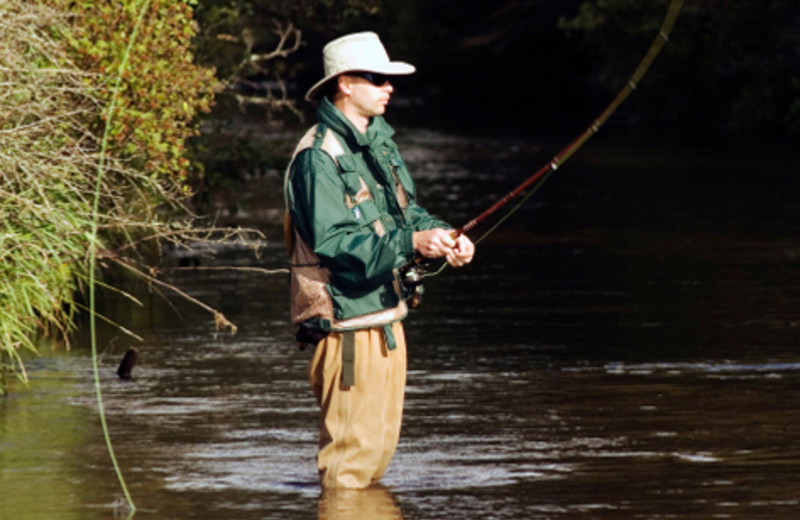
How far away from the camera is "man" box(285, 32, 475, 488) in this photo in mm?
6816

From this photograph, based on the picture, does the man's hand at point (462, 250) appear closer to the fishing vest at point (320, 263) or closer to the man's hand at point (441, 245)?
the man's hand at point (441, 245)

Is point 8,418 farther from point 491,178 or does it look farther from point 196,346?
point 491,178

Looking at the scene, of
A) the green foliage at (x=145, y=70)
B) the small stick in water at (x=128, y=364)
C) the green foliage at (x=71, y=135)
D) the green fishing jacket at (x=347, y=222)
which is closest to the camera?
the green fishing jacket at (x=347, y=222)

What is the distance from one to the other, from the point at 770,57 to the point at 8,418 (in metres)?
31.7

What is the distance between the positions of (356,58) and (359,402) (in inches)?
47.2

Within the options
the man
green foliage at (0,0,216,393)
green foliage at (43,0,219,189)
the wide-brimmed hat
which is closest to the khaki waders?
the man

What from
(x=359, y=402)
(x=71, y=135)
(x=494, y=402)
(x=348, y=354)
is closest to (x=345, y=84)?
(x=348, y=354)

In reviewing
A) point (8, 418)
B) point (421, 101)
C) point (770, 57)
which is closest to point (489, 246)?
point (8, 418)


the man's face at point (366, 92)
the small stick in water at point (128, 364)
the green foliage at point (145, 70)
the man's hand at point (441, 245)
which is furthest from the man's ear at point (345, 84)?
the green foliage at point (145, 70)

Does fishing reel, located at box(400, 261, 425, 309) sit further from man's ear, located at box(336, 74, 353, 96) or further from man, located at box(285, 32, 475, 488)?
man's ear, located at box(336, 74, 353, 96)

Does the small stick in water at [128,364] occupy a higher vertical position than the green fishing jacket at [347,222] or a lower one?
lower

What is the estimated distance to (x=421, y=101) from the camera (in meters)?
66.1

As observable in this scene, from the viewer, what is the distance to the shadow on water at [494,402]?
24.1ft

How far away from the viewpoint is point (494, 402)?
9.50 metres
